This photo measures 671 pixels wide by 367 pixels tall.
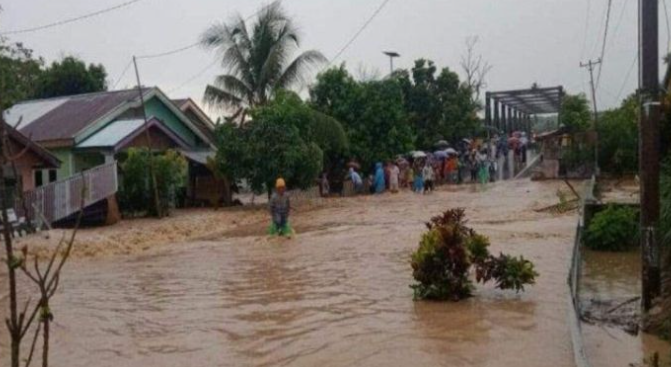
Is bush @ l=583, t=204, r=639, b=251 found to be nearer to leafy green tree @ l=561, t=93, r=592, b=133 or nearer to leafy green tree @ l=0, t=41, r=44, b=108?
leafy green tree @ l=0, t=41, r=44, b=108

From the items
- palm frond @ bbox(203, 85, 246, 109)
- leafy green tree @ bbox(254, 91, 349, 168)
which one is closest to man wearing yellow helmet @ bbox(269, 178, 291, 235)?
leafy green tree @ bbox(254, 91, 349, 168)

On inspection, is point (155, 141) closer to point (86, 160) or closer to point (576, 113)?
point (86, 160)

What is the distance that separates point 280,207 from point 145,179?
7.43m

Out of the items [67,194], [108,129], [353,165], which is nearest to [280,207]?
[67,194]

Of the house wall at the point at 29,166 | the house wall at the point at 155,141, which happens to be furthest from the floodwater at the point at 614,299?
the house wall at the point at 155,141

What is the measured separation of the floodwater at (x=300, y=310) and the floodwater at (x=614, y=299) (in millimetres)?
395

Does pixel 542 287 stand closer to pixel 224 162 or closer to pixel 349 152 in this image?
pixel 224 162

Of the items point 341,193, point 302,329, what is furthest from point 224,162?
point 302,329

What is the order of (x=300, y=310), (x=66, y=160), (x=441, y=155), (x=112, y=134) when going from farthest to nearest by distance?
(x=441, y=155) < (x=66, y=160) < (x=112, y=134) < (x=300, y=310)

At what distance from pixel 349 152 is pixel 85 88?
15185mm

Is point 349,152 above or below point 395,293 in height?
above

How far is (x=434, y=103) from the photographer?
40.8 m

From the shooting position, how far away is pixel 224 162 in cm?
2736

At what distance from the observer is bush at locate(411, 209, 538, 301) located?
9.75 metres
